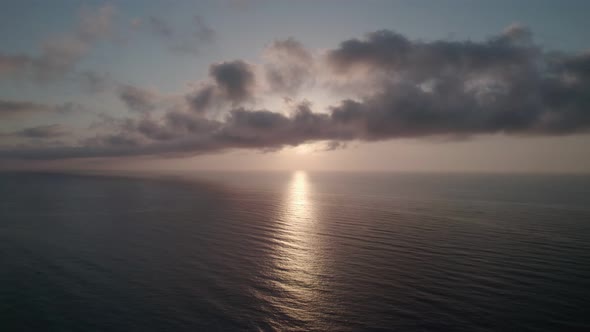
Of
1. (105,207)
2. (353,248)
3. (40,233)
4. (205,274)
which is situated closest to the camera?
(205,274)

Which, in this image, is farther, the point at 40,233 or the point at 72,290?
the point at 40,233

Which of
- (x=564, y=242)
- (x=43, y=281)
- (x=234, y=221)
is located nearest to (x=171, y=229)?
(x=234, y=221)

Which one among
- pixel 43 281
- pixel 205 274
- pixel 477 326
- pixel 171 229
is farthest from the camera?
pixel 171 229

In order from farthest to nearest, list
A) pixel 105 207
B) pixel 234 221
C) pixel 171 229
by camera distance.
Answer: pixel 105 207 → pixel 234 221 → pixel 171 229

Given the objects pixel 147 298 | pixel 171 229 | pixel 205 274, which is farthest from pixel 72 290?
pixel 171 229

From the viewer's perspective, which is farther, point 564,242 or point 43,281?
point 564,242

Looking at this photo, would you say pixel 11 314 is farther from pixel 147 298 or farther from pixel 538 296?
pixel 538 296

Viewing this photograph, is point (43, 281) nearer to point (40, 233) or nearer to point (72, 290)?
point (72, 290)

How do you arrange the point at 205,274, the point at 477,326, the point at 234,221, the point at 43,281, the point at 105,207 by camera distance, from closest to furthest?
the point at 477,326
the point at 43,281
the point at 205,274
the point at 234,221
the point at 105,207
